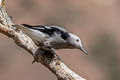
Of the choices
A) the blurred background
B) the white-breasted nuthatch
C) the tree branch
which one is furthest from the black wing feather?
the blurred background

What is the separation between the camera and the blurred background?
47.2ft

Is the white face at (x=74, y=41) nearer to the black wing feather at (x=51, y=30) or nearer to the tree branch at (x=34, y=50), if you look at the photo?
the black wing feather at (x=51, y=30)

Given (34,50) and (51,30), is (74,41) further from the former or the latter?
(34,50)

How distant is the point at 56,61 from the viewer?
4406 mm

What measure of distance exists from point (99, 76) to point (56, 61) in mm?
10928

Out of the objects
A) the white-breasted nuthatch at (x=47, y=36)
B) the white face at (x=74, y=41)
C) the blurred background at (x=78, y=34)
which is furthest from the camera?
the blurred background at (x=78, y=34)

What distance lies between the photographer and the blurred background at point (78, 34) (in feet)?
47.2

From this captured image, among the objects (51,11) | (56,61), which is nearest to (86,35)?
(51,11)

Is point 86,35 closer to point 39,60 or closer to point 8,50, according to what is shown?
point 8,50

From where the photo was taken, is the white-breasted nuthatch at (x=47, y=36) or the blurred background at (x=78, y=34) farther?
the blurred background at (x=78, y=34)

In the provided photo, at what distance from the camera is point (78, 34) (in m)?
15.7

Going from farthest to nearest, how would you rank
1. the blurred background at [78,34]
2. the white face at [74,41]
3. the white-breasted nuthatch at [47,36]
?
the blurred background at [78,34] → the white face at [74,41] → the white-breasted nuthatch at [47,36]

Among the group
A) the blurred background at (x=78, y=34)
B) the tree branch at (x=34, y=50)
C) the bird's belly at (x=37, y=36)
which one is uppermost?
the blurred background at (x=78, y=34)

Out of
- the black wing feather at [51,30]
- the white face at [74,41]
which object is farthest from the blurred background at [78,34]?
the black wing feather at [51,30]
